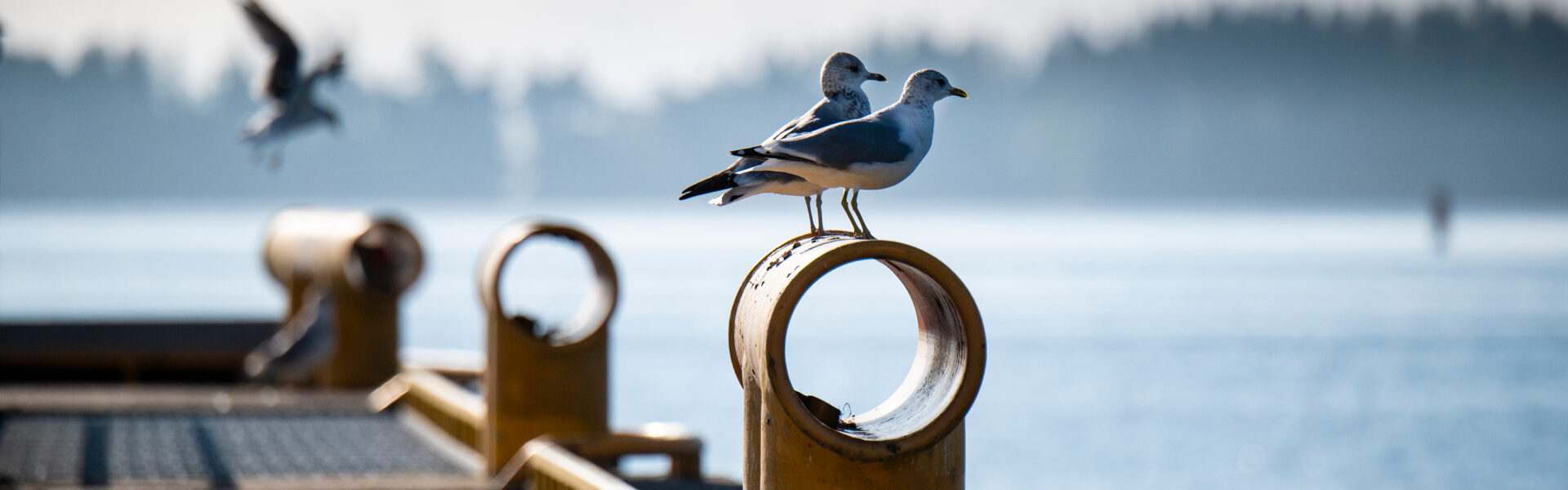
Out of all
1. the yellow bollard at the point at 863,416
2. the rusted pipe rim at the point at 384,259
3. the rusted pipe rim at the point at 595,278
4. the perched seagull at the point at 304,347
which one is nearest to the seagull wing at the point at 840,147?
the yellow bollard at the point at 863,416

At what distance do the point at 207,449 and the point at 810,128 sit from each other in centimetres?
666

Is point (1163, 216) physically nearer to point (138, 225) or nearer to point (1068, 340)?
point (138, 225)

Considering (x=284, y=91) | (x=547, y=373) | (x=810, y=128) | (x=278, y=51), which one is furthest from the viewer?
(x=278, y=51)

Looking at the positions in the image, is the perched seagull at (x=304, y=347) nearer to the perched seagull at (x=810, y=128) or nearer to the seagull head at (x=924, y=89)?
the perched seagull at (x=810, y=128)

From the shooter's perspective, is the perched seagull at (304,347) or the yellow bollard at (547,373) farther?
the perched seagull at (304,347)

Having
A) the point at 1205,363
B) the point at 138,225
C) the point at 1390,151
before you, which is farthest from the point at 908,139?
the point at 1390,151

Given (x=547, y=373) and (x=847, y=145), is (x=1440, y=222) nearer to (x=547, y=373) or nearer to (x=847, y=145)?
(x=547, y=373)

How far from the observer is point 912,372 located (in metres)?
5.13

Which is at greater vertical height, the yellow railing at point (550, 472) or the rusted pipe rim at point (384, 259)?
the rusted pipe rim at point (384, 259)

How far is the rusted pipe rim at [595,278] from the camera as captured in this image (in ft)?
30.6

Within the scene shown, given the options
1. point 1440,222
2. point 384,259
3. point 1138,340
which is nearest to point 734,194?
point 384,259

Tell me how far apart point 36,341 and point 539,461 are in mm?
8999

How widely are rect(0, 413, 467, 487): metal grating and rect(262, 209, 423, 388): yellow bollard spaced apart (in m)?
1.35

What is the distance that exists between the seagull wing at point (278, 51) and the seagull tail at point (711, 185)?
20.6 ft
